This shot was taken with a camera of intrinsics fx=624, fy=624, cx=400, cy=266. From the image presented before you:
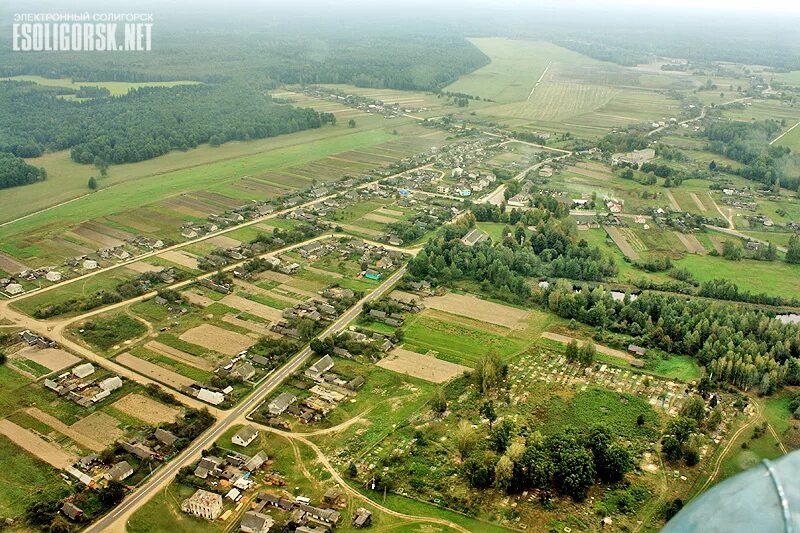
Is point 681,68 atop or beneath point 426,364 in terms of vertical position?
atop

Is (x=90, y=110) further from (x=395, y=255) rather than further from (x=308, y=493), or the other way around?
(x=308, y=493)

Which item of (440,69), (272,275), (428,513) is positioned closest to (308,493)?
(428,513)

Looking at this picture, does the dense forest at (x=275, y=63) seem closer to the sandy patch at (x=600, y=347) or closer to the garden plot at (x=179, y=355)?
the sandy patch at (x=600, y=347)

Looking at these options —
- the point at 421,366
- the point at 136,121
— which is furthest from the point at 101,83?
the point at 421,366

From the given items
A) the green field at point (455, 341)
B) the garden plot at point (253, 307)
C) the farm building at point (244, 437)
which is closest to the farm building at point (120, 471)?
the farm building at point (244, 437)

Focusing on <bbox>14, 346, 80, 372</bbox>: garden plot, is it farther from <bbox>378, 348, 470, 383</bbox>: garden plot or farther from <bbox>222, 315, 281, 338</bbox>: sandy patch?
<bbox>378, 348, 470, 383</bbox>: garden plot
